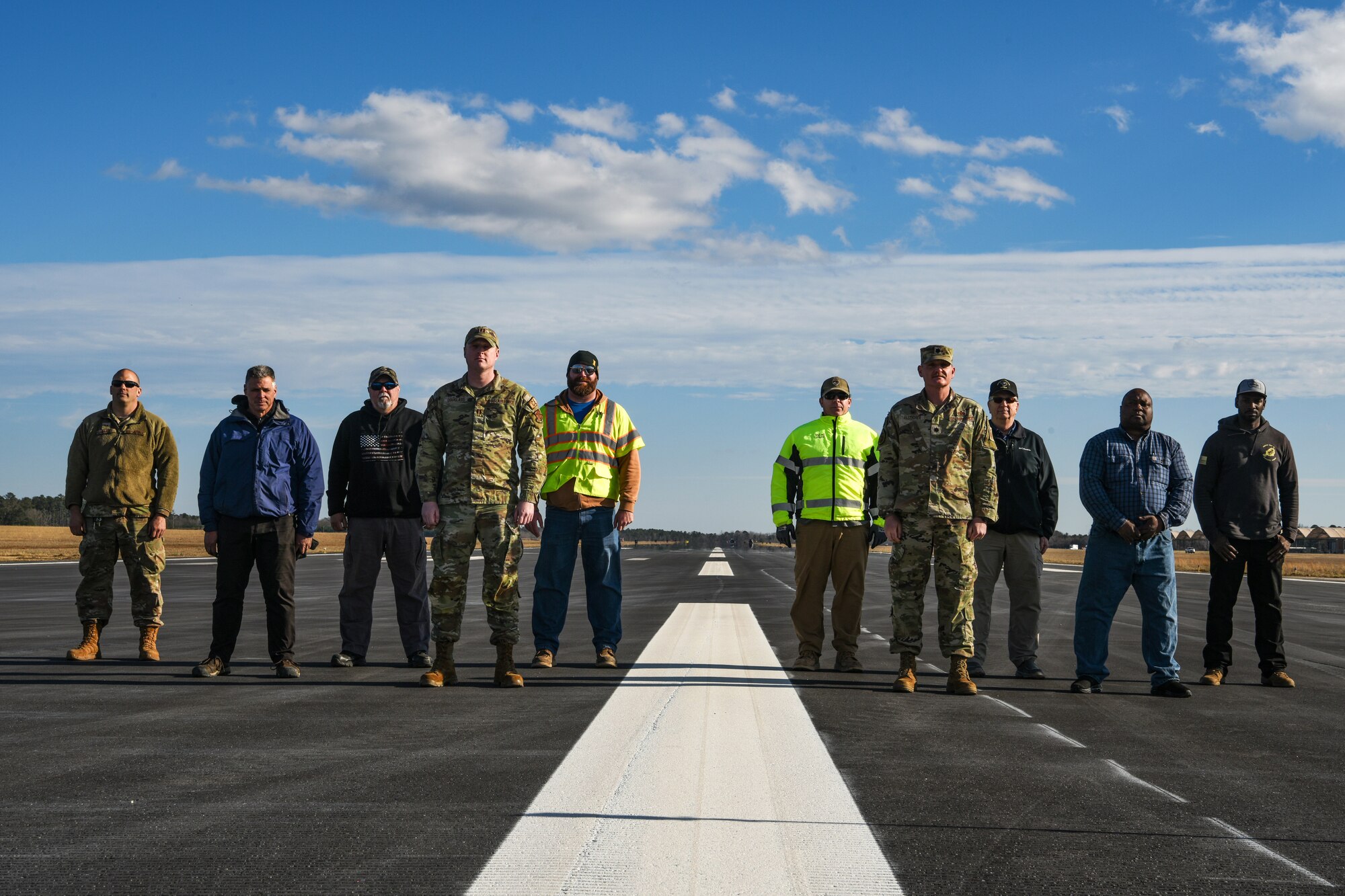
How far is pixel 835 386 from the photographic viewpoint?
817cm

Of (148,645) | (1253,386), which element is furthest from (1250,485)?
(148,645)

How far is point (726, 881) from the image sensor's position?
117 inches

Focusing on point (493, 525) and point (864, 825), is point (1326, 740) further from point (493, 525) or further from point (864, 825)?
point (493, 525)

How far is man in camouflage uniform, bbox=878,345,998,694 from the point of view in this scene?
23.0 feet

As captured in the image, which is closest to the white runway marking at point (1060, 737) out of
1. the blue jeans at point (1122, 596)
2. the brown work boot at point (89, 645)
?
the blue jeans at point (1122, 596)

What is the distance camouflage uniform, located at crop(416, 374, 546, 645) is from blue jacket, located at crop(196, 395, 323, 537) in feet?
3.82

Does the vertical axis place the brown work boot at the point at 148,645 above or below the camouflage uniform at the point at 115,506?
below

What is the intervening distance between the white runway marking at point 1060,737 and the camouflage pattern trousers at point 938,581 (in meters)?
1.36

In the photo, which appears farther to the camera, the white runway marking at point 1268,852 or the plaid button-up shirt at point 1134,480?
the plaid button-up shirt at point 1134,480

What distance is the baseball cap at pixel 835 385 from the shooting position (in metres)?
8.16

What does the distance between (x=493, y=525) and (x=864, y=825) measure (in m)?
3.87

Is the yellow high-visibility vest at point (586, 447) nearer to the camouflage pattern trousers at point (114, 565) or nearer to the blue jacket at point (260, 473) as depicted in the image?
the blue jacket at point (260, 473)

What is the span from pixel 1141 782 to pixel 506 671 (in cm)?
384

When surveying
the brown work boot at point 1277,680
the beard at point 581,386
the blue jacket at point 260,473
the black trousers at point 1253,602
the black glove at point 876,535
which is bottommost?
the brown work boot at point 1277,680
